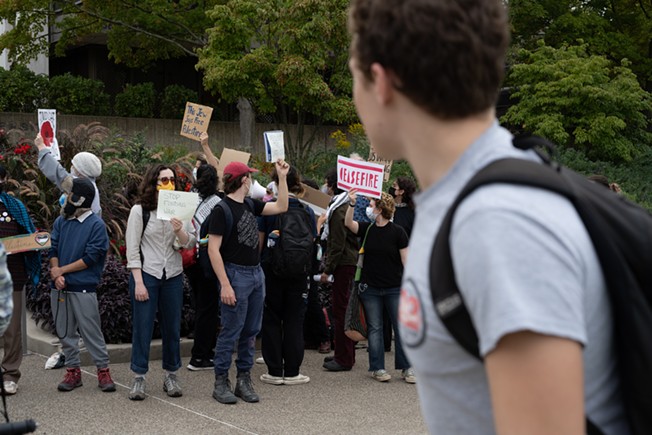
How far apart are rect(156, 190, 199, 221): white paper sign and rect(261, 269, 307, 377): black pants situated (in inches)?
48.1

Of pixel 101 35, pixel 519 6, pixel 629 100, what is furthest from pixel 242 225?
pixel 101 35

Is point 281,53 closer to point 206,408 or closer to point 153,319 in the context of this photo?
point 153,319

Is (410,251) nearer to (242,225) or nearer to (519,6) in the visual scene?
(242,225)

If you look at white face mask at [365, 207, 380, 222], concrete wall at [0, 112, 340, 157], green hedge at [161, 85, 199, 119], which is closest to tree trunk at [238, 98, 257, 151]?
concrete wall at [0, 112, 340, 157]

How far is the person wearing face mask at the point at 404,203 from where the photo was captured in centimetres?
973

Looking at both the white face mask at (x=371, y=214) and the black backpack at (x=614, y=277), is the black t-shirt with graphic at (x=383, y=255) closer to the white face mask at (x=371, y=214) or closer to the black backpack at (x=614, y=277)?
the white face mask at (x=371, y=214)

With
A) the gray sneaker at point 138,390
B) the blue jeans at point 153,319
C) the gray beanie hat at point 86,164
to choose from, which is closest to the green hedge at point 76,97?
the gray beanie hat at point 86,164

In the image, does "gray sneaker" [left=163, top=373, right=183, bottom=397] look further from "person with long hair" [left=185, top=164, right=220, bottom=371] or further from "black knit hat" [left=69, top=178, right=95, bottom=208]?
"black knit hat" [left=69, top=178, right=95, bottom=208]

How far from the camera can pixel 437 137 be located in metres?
1.51

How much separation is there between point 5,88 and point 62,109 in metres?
1.87

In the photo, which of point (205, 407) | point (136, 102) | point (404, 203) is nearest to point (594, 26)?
point (136, 102)

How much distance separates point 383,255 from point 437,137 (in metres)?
7.36

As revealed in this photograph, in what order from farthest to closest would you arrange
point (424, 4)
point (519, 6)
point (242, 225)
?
point (519, 6) → point (242, 225) → point (424, 4)

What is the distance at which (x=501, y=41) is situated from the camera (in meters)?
1.49
